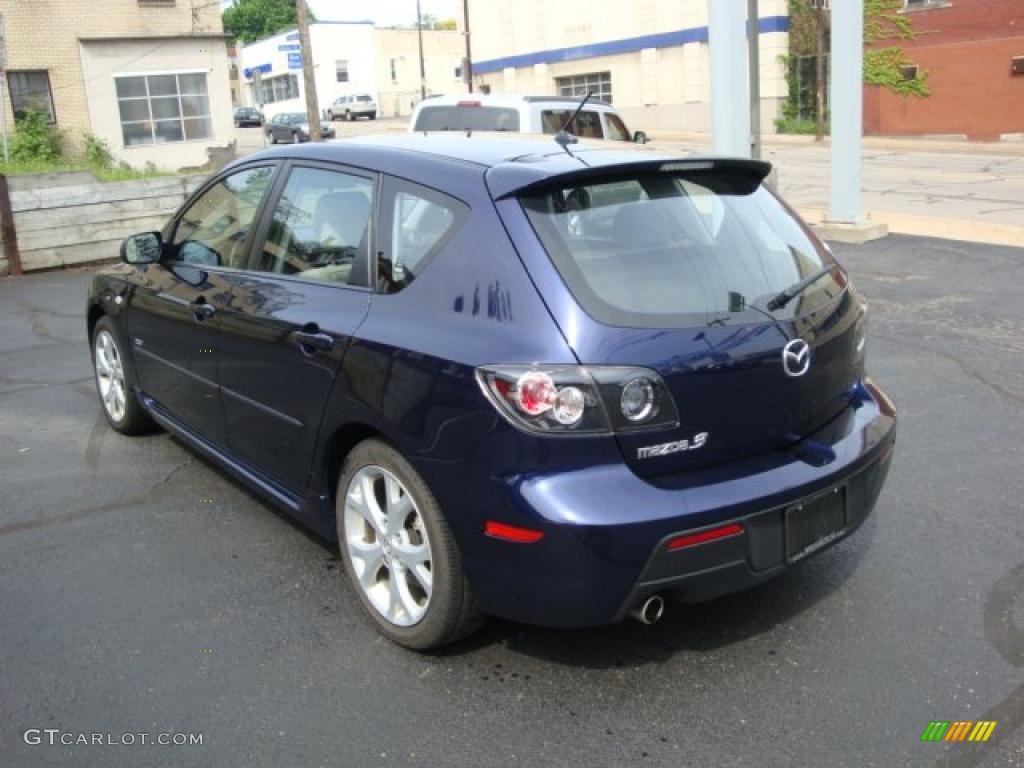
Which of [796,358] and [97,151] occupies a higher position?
[97,151]

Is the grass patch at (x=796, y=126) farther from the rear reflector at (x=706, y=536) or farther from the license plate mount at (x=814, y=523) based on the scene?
the rear reflector at (x=706, y=536)

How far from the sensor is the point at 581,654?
11.1 ft

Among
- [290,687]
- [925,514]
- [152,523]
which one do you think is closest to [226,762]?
[290,687]

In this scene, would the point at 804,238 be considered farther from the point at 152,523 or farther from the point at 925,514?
the point at 152,523

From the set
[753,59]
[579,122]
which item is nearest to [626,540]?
[579,122]

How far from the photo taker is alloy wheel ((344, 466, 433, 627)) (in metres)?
3.29

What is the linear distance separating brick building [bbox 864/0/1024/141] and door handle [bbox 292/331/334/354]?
112 feet

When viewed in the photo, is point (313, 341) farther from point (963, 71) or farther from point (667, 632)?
point (963, 71)

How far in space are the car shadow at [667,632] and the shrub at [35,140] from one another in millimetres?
25347

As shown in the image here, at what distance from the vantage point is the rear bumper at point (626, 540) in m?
2.83

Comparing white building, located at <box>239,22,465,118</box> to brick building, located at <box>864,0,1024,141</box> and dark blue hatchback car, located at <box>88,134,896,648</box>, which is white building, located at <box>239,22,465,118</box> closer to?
brick building, located at <box>864,0,1024,141</box>

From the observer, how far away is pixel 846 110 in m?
11.7

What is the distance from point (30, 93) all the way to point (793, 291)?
3014 cm

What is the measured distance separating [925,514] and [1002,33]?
3333cm
